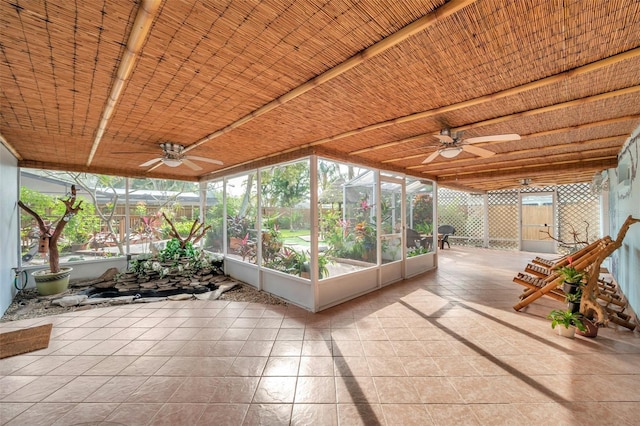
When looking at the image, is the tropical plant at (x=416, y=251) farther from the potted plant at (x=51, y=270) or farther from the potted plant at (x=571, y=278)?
the potted plant at (x=51, y=270)

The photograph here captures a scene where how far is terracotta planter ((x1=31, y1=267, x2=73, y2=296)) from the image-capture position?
400 cm

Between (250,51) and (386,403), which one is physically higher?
(250,51)

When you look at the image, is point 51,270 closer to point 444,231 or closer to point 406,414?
point 406,414

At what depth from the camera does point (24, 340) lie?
255 centimetres

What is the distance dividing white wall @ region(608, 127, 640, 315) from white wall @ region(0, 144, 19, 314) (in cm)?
766

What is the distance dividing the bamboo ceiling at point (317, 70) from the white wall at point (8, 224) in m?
0.73

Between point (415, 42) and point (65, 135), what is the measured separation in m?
3.89

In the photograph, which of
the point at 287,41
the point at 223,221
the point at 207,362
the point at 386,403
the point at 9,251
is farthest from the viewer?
the point at 223,221

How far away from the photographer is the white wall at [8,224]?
3.29 m

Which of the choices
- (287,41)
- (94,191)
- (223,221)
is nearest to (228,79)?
(287,41)

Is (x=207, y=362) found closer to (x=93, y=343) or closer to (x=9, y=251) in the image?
(x=93, y=343)

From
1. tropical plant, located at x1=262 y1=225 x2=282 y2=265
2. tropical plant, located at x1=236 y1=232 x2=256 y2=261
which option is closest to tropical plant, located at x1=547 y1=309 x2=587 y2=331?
tropical plant, located at x1=262 y1=225 x2=282 y2=265

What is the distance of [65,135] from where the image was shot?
2.99 metres

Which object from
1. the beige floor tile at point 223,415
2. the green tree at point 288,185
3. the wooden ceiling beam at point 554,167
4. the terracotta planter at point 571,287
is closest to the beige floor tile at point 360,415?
the beige floor tile at point 223,415
